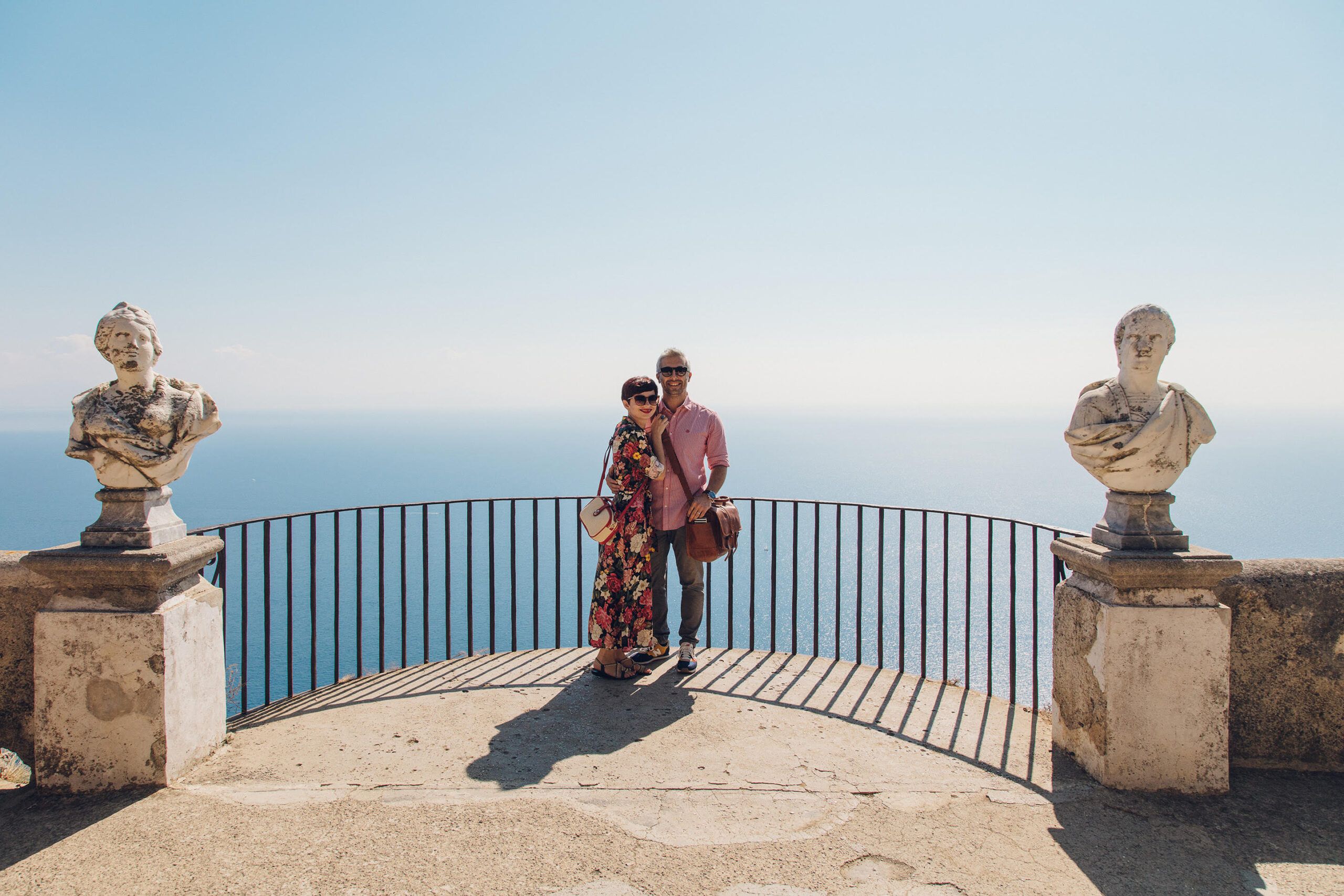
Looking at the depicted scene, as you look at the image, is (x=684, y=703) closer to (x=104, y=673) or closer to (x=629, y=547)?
(x=629, y=547)

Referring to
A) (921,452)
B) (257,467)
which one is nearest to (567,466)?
(257,467)

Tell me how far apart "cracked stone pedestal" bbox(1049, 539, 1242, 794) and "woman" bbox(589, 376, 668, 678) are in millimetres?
2389

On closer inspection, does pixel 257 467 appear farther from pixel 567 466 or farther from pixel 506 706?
pixel 506 706

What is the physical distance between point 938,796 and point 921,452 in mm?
194507

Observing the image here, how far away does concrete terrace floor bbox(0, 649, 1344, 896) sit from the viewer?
2.31 meters

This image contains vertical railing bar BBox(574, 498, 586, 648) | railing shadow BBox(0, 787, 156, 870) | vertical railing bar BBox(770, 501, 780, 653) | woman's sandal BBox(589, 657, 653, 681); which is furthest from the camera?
woman's sandal BBox(589, 657, 653, 681)

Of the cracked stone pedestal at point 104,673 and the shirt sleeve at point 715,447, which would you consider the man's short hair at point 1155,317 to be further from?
the cracked stone pedestal at point 104,673

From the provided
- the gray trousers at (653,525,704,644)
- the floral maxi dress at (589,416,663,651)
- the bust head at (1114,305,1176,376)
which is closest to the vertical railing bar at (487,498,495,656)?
the floral maxi dress at (589,416,663,651)

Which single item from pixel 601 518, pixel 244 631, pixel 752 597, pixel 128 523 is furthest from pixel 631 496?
pixel 244 631

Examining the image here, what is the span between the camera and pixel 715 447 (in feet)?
14.5

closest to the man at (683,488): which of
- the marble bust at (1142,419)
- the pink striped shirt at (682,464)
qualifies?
the pink striped shirt at (682,464)

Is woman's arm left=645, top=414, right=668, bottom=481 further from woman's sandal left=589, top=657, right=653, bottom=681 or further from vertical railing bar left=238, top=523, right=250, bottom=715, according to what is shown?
vertical railing bar left=238, top=523, right=250, bottom=715

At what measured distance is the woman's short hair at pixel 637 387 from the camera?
4.05 meters

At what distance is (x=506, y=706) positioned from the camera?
3.82 m
